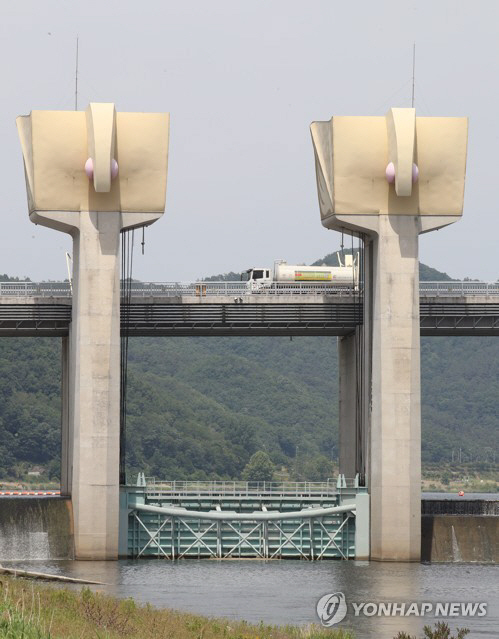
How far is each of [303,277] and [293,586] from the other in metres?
31.6

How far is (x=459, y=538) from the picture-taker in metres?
88.1

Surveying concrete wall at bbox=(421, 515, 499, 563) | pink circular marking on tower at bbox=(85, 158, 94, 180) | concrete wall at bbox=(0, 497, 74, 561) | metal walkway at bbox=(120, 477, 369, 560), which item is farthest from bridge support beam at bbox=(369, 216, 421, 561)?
concrete wall at bbox=(0, 497, 74, 561)

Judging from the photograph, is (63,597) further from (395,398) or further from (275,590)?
(395,398)

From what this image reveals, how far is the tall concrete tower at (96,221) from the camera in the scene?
83375 millimetres

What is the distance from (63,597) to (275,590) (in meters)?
17.6

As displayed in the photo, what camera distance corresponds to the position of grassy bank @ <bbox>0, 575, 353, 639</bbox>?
4688 centimetres

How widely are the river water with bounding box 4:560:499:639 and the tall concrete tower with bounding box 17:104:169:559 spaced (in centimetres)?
374

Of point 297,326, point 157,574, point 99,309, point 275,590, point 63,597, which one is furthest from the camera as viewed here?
point 297,326

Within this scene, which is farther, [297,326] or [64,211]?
[297,326]

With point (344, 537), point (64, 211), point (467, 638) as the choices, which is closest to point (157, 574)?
point (344, 537)

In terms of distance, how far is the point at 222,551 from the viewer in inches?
3413

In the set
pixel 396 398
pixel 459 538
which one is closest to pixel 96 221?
pixel 396 398

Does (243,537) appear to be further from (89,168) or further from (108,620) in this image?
(108,620)

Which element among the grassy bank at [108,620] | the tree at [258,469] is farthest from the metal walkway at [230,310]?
the tree at [258,469]
